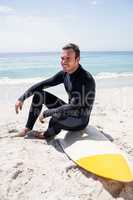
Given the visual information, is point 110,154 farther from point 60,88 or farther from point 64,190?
point 60,88

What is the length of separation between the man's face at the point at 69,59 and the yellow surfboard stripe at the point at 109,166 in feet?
3.97

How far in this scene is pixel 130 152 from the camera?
4.36 metres

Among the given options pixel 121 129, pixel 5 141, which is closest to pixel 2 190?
pixel 5 141

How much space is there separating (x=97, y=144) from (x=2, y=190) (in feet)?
4.47

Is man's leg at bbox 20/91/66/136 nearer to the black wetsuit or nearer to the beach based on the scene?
the black wetsuit

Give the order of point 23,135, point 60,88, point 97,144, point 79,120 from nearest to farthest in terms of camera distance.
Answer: point 97,144 < point 79,120 < point 23,135 < point 60,88

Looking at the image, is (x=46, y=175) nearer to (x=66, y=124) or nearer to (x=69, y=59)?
(x=66, y=124)

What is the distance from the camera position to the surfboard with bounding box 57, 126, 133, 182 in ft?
10.8

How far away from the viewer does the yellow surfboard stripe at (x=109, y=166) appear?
323 cm

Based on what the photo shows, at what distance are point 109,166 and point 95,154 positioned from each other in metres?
0.31

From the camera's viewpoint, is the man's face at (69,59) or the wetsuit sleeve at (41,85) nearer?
the man's face at (69,59)

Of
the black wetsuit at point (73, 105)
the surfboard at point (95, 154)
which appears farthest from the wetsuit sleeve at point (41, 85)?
the surfboard at point (95, 154)

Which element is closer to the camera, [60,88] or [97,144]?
[97,144]

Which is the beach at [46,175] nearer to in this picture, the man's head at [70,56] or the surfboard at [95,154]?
the surfboard at [95,154]
